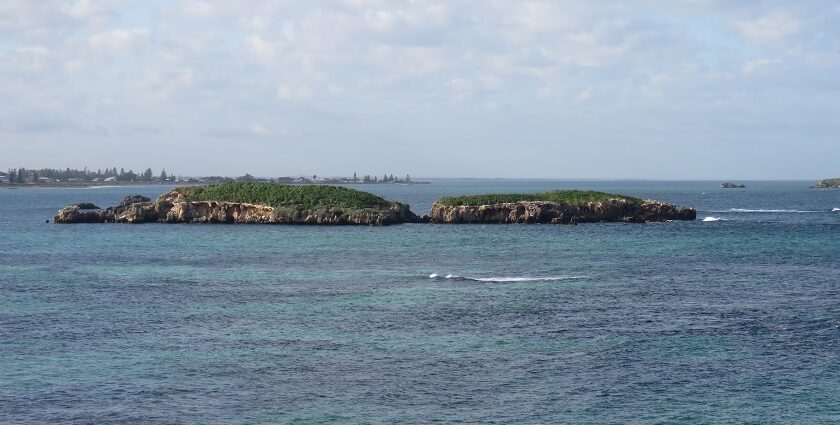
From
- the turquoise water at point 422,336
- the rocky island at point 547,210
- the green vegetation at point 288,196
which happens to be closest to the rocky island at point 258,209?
the green vegetation at point 288,196

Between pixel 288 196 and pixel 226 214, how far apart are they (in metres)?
9.19

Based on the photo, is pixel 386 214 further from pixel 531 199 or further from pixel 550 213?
pixel 550 213

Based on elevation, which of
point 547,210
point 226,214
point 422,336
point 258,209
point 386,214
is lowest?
point 422,336

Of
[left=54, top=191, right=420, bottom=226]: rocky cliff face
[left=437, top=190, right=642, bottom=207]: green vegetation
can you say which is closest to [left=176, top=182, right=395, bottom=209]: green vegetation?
[left=54, top=191, right=420, bottom=226]: rocky cliff face

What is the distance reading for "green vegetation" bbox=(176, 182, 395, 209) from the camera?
12225 cm

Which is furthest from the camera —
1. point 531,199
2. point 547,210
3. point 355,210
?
point 531,199

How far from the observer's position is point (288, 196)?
410 ft

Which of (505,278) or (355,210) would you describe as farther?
(355,210)

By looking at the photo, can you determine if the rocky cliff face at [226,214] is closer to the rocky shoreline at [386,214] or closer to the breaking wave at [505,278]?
the rocky shoreline at [386,214]

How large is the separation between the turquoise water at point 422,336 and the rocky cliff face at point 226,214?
33326 mm

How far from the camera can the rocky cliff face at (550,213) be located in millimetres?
119500

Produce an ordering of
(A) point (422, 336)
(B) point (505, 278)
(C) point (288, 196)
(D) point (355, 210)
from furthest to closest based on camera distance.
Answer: (C) point (288, 196) < (D) point (355, 210) < (B) point (505, 278) < (A) point (422, 336)

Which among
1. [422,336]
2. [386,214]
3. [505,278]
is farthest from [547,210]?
[422,336]

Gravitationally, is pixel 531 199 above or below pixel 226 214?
above
